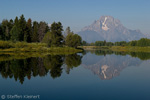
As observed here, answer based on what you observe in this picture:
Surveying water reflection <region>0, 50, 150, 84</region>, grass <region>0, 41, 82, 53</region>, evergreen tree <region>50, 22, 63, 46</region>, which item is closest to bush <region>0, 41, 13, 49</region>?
grass <region>0, 41, 82, 53</region>

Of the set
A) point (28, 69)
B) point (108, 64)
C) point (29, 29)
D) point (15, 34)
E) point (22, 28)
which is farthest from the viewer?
point (29, 29)

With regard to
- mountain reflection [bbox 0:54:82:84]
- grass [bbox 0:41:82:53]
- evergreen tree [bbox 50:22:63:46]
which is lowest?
mountain reflection [bbox 0:54:82:84]

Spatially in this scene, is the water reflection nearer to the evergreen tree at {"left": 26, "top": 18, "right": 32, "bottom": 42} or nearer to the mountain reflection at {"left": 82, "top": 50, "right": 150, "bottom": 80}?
the mountain reflection at {"left": 82, "top": 50, "right": 150, "bottom": 80}

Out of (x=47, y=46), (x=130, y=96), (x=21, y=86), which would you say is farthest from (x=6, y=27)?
(x=130, y=96)

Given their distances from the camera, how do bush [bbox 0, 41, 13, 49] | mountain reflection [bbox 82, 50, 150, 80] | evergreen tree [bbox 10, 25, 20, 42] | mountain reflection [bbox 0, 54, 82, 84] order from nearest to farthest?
mountain reflection [bbox 0, 54, 82, 84] → mountain reflection [bbox 82, 50, 150, 80] → bush [bbox 0, 41, 13, 49] → evergreen tree [bbox 10, 25, 20, 42]

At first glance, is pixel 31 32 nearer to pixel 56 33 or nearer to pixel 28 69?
pixel 56 33

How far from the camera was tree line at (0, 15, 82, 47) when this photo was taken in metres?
113

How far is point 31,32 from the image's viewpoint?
13400cm

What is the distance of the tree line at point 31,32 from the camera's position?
112819 millimetres

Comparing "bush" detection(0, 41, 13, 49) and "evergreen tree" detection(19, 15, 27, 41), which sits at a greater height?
"evergreen tree" detection(19, 15, 27, 41)

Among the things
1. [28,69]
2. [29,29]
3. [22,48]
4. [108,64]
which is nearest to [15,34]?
[29,29]

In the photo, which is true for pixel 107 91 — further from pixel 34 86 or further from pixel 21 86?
pixel 21 86

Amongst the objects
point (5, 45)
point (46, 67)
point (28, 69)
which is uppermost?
point (5, 45)

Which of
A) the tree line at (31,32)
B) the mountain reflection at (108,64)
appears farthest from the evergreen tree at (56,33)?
the mountain reflection at (108,64)
